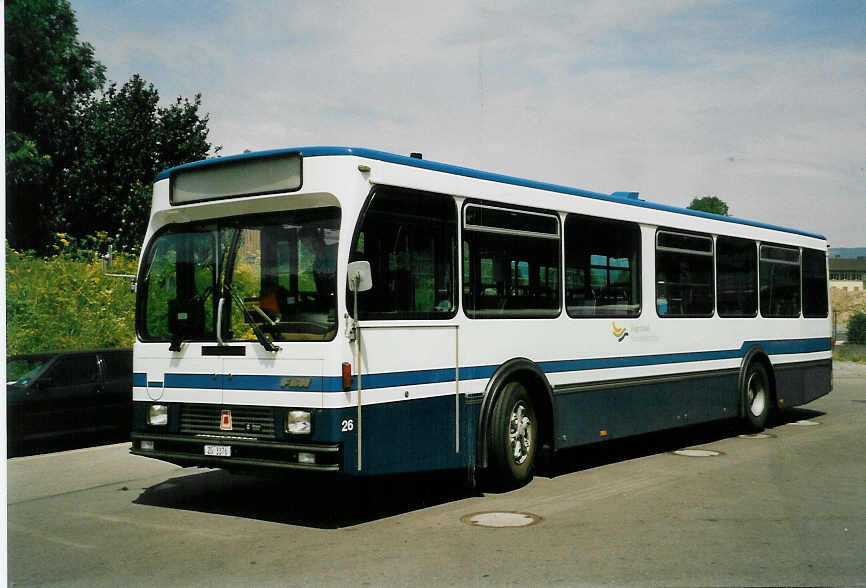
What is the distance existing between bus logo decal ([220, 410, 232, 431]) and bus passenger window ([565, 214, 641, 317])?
3.88m

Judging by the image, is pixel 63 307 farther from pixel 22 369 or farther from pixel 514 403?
pixel 514 403

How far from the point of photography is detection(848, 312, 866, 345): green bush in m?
38.1

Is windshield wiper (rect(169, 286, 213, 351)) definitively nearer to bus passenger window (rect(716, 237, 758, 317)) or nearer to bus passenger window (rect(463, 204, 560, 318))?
bus passenger window (rect(463, 204, 560, 318))

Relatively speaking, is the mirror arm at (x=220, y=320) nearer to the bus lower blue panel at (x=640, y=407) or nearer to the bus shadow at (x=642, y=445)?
the bus lower blue panel at (x=640, y=407)

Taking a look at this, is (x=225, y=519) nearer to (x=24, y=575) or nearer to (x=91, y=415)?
(x=24, y=575)

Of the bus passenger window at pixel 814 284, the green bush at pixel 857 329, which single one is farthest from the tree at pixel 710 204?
the bus passenger window at pixel 814 284

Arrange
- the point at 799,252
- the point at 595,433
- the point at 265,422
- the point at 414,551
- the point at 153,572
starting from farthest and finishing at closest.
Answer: the point at 799,252, the point at 595,433, the point at 265,422, the point at 414,551, the point at 153,572

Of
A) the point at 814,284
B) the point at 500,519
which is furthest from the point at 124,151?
the point at 500,519

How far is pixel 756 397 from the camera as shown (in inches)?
551

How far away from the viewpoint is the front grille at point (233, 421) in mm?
7699

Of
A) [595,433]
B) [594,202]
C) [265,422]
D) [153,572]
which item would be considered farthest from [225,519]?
[594,202]

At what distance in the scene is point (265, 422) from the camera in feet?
25.3

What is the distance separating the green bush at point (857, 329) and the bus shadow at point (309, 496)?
32447mm

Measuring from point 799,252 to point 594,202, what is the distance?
6.36 m
